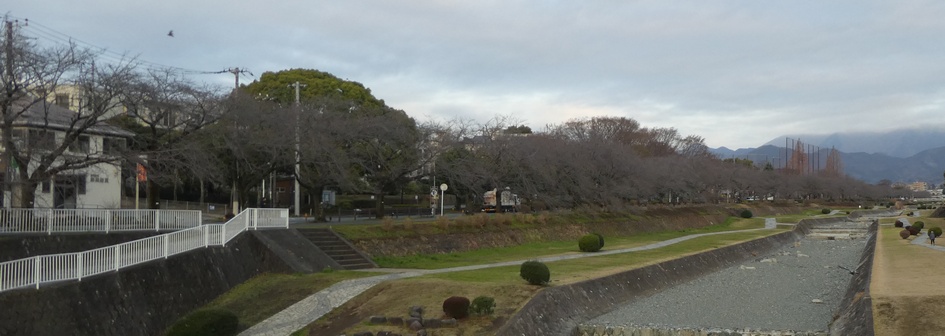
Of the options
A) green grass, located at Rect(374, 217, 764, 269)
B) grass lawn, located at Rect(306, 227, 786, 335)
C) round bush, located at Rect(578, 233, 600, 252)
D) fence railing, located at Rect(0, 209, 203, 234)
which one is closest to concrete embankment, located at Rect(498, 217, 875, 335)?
grass lawn, located at Rect(306, 227, 786, 335)

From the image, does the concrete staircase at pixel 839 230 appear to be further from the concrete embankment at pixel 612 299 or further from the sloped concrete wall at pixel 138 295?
the sloped concrete wall at pixel 138 295

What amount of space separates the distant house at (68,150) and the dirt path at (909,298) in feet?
79.8

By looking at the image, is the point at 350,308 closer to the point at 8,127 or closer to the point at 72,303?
the point at 72,303

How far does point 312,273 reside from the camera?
85.4ft

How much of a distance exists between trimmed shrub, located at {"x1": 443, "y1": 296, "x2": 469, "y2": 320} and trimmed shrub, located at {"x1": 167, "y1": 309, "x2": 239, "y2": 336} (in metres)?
5.47

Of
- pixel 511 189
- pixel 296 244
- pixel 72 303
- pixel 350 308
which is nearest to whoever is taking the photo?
pixel 72 303

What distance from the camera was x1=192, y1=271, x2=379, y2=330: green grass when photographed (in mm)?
21594

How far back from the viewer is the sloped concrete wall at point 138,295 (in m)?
16.0

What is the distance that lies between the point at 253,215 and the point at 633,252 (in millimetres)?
21230

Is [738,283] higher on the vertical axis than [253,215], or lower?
lower

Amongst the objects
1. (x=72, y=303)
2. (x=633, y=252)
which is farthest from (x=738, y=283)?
(x=72, y=303)

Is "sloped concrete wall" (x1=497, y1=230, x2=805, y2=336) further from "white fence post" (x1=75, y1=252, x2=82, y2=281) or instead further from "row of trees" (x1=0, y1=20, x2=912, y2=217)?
"row of trees" (x1=0, y1=20, x2=912, y2=217)

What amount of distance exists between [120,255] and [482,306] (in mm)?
9720

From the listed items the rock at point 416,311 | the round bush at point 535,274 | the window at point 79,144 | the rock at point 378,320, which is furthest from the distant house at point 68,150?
the round bush at point 535,274
